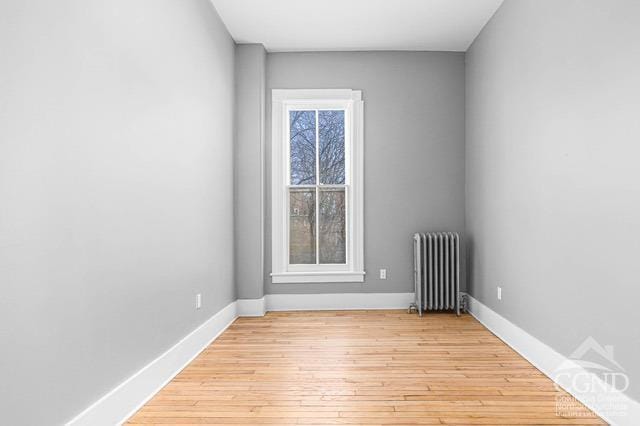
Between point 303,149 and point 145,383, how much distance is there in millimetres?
3266

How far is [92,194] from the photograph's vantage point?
2148 mm

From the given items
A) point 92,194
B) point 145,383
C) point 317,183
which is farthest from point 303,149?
point 92,194

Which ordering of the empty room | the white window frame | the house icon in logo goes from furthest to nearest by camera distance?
1. the white window frame
2. the house icon in logo
3. the empty room

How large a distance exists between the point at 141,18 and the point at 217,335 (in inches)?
106

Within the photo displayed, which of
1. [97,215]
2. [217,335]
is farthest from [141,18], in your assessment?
[217,335]

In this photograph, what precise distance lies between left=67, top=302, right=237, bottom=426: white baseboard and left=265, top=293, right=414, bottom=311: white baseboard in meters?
1.19

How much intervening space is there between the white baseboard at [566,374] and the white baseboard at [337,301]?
1.08 m

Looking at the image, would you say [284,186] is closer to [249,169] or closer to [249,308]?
[249,169]

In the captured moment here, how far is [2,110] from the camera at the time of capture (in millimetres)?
1603

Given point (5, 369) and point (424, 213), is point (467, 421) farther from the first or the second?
point (424, 213)

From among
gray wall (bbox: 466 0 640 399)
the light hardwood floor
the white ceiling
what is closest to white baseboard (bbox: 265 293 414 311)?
the light hardwood floor

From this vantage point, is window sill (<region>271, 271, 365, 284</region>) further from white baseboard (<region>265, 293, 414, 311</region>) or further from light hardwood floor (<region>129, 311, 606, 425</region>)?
light hardwood floor (<region>129, 311, 606, 425</region>)

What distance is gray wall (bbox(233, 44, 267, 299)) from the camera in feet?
16.3

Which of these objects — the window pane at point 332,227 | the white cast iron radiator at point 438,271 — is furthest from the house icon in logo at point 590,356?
the window pane at point 332,227
